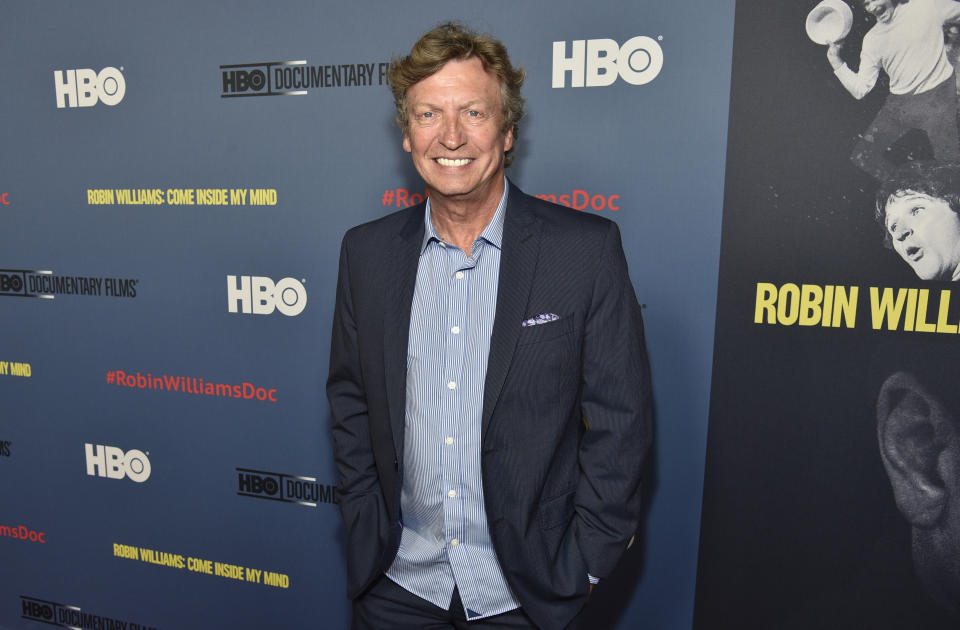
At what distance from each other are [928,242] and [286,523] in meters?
2.23

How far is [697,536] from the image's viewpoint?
73.4 inches

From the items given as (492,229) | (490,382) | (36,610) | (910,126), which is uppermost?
(910,126)

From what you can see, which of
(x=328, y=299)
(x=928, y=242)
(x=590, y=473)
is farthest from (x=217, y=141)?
(x=928, y=242)

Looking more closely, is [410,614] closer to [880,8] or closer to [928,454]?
[928,454]

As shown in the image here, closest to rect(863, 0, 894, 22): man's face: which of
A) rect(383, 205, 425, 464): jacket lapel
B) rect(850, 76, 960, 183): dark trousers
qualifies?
rect(850, 76, 960, 183): dark trousers

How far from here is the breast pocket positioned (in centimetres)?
126

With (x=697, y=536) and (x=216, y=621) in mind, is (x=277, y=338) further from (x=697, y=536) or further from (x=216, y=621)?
(x=697, y=536)

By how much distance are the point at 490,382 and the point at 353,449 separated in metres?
0.45

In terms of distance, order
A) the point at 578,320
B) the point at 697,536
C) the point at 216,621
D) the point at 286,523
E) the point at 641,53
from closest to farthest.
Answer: the point at 578,320 → the point at 641,53 → the point at 697,536 → the point at 286,523 → the point at 216,621

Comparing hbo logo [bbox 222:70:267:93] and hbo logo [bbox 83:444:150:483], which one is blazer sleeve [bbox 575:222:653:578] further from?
hbo logo [bbox 83:444:150:483]

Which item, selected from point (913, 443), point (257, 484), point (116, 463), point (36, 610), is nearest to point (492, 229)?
point (913, 443)

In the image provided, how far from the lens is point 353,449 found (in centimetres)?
149

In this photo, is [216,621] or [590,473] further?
[216,621]

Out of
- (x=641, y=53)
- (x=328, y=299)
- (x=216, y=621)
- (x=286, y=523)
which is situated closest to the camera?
(x=641, y=53)
